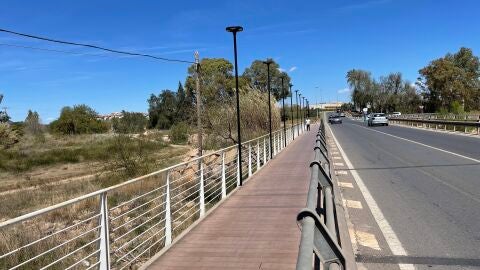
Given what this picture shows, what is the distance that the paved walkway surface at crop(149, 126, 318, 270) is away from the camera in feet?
20.4

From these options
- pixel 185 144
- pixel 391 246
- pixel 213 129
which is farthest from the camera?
pixel 185 144

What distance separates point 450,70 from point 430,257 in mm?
101909

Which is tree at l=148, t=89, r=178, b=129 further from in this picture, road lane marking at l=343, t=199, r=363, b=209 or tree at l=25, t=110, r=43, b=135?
road lane marking at l=343, t=199, r=363, b=209

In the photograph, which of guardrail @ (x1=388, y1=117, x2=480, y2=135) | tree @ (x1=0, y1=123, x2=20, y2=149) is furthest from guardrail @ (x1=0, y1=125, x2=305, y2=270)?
tree @ (x1=0, y1=123, x2=20, y2=149)

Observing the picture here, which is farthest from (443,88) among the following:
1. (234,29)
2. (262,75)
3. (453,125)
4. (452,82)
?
(234,29)

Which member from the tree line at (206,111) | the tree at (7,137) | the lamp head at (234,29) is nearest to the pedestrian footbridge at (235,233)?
the lamp head at (234,29)

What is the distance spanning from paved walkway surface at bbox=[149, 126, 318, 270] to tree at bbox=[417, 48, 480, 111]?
314 ft

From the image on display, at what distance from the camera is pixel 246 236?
7.58m

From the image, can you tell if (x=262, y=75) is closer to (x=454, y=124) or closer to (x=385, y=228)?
(x=454, y=124)

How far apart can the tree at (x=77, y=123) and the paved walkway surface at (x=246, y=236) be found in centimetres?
10239

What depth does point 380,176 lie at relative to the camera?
46.0 ft

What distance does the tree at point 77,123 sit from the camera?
108 m

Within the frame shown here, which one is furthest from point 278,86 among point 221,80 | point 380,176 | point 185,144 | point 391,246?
point 391,246

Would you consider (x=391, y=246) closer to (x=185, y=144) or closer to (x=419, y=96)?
(x=185, y=144)
